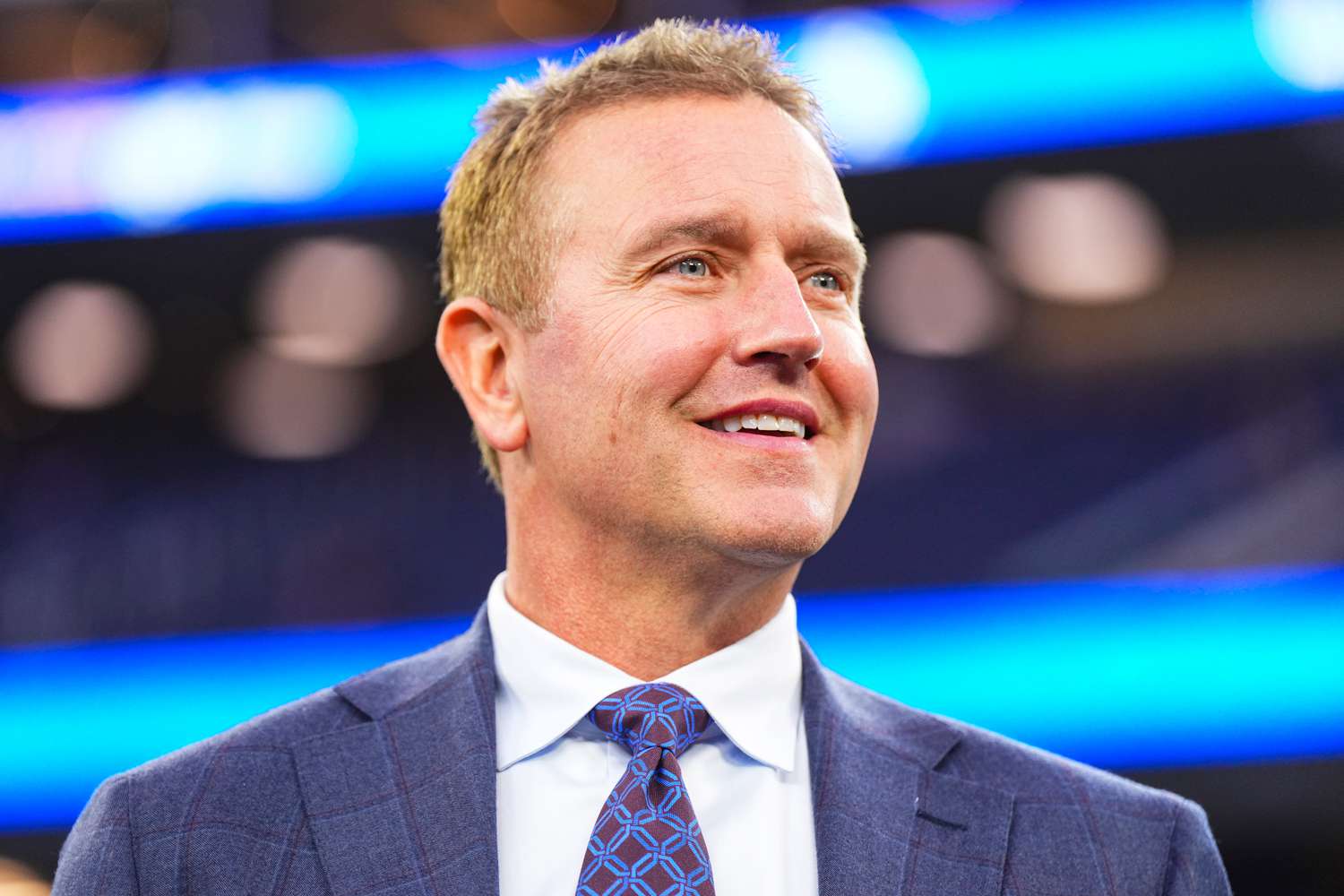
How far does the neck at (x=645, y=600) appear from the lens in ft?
5.51

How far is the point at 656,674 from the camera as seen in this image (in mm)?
1717

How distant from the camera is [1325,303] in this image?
4543mm

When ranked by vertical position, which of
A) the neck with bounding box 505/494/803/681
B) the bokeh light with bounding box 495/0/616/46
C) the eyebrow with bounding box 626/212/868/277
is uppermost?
the bokeh light with bounding box 495/0/616/46

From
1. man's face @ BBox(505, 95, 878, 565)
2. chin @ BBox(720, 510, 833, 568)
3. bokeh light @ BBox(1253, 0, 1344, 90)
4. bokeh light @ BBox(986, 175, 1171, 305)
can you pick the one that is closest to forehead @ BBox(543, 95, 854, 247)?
man's face @ BBox(505, 95, 878, 565)

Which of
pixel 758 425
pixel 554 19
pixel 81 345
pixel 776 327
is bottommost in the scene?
pixel 81 345

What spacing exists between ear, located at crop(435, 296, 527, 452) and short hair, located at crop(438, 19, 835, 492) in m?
0.03

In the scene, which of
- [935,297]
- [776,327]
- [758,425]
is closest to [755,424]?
[758,425]

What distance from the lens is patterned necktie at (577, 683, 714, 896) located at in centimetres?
148

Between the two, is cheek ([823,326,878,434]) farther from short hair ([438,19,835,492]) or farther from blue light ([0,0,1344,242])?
blue light ([0,0,1344,242])

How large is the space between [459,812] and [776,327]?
0.64 meters

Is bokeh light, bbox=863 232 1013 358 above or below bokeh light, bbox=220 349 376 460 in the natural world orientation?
above

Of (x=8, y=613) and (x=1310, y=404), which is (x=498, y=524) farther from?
(x=1310, y=404)

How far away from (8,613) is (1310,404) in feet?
13.7

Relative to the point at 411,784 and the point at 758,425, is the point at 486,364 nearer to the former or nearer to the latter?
the point at 758,425
